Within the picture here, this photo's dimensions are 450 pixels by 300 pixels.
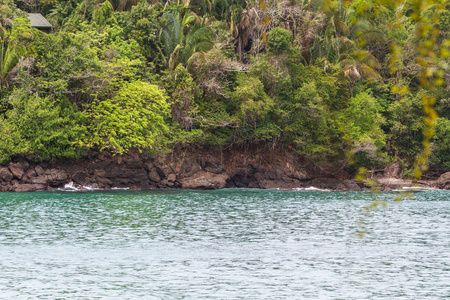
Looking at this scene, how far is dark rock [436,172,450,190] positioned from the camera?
50812 mm

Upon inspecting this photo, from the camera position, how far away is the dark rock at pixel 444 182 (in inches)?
2000

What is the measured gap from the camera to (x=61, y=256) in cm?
1958

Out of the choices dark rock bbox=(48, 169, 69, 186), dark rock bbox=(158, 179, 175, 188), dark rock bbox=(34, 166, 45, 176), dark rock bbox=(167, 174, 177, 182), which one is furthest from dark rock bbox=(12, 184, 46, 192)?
dark rock bbox=(167, 174, 177, 182)

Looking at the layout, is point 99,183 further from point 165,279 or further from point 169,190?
point 165,279

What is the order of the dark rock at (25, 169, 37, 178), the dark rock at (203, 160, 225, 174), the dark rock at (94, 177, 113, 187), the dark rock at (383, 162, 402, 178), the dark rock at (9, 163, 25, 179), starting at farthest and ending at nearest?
the dark rock at (383, 162, 402, 178) → the dark rock at (203, 160, 225, 174) → the dark rock at (94, 177, 113, 187) → the dark rock at (25, 169, 37, 178) → the dark rock at (9, 163, 25, 179)

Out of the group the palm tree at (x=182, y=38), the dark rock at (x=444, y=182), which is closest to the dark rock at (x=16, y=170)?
the palm tree at (x=182, y=38)

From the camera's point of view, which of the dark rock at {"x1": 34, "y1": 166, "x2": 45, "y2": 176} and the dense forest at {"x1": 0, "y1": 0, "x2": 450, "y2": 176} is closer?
the dense forest at {"x1": 0, "y1": 0, "x2": 450, "y2": 176}

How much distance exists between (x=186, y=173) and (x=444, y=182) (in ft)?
73.5

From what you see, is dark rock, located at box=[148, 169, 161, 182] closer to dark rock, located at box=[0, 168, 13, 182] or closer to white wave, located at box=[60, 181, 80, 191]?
white wave, located at box=[60, 181, 80, 191]

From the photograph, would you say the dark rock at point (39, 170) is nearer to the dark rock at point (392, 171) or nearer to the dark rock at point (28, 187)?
the dark rock at point (28, 187)

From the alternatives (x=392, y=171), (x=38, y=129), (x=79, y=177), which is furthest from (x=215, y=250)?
(x=392, y=171)

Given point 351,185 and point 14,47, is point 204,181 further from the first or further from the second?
point 14,47

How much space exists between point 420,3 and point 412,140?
52.6 meters

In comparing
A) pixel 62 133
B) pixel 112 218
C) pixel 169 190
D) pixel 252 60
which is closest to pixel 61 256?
pixel 112 218
